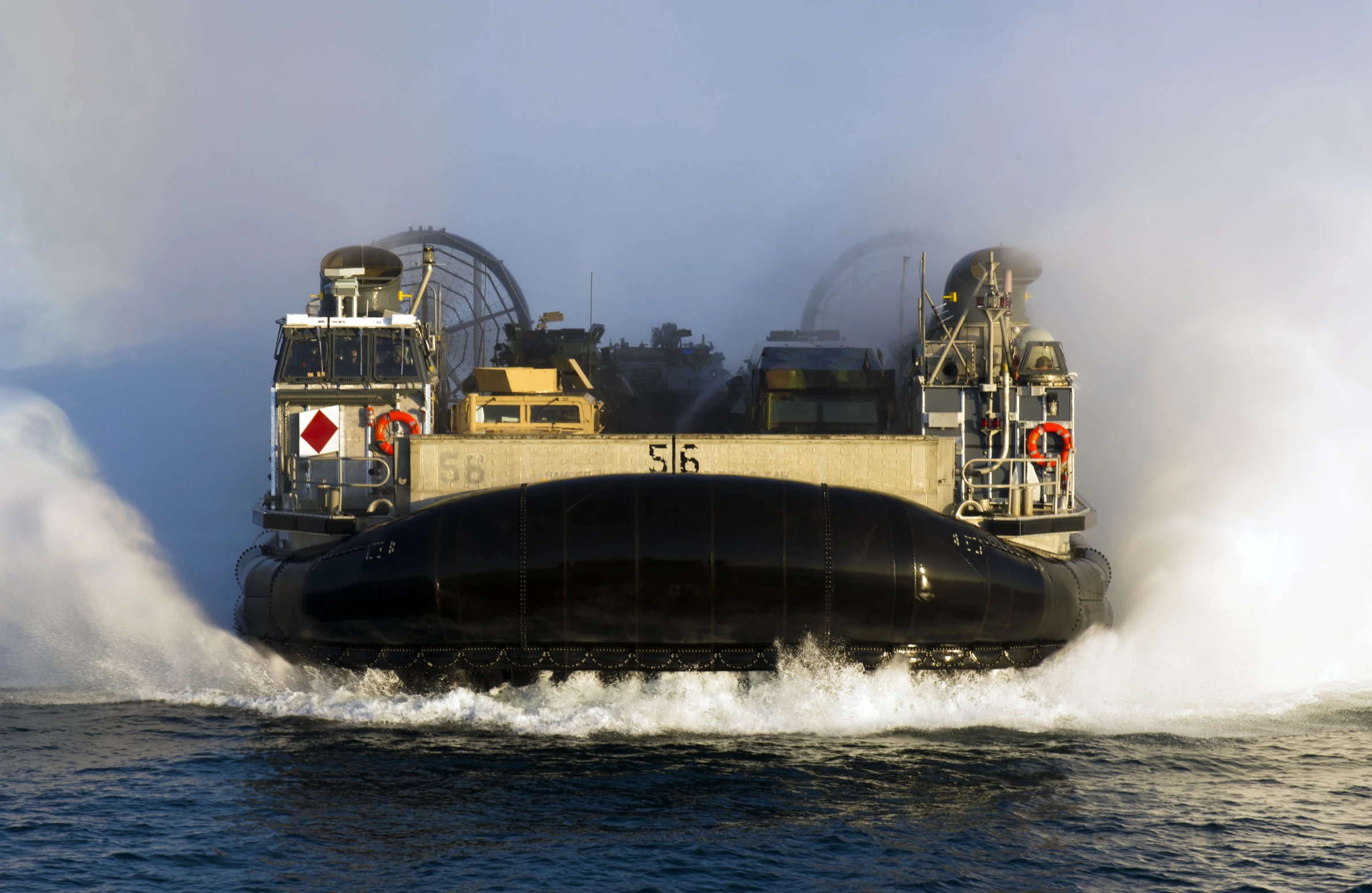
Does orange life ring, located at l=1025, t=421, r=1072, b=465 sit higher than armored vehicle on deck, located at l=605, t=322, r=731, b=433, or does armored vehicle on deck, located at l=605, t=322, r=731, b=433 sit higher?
armored vehicle on deck, located at l=605, t=322, r=731, b=433

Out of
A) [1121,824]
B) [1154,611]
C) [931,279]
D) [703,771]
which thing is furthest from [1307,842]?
[931,279]

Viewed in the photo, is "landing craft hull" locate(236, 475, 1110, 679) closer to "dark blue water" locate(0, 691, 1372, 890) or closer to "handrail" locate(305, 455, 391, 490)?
"dark blue water" locate(0, 691, 1372, 890)

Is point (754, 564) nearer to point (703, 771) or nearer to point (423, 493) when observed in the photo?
point (703, 771)

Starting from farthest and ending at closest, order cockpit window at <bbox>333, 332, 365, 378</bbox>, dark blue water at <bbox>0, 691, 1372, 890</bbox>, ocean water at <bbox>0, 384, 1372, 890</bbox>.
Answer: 1. cockpit window at <bbox>333, 332, 365, 378</bbox>
2. ocean water at <bbox>0, 384, 1372, 890</bbox>
3. dark blue water at <bbox>0, 691, 1372, 890</bbox>

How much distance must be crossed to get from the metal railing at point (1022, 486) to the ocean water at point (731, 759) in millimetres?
1932

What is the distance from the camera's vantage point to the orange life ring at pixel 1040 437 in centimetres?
1635

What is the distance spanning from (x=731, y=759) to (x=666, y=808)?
154 cm

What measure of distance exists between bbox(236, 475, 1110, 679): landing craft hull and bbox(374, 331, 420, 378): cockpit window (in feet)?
13.1

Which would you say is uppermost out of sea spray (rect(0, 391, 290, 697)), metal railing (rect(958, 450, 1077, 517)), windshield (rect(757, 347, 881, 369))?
windshield (rect(757, 347, 881, 369))

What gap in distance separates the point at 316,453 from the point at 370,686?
3.70 meters

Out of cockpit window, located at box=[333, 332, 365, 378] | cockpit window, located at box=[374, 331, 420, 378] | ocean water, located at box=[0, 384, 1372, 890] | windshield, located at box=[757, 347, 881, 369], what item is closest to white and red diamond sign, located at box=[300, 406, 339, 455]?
cockpit window, located at box=[333, 332, 365, 378]

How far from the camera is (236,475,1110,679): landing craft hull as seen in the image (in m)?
13.5

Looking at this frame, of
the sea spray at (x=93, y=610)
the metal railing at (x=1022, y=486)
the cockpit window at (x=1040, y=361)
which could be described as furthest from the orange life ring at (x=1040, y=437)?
the sea spray at (x=93, y=610)

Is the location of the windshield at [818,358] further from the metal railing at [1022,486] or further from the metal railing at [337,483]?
the metal railing at [337,483]
